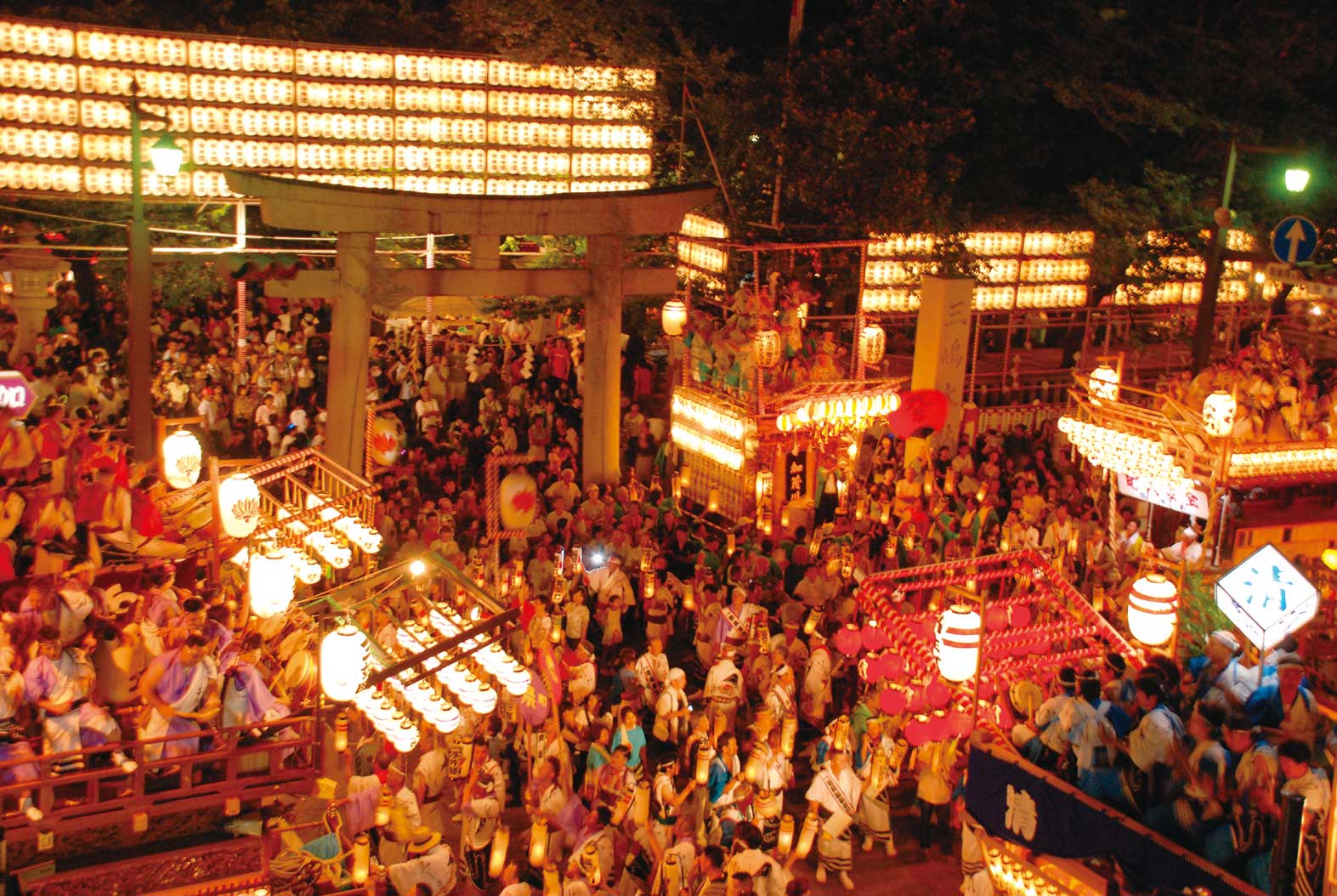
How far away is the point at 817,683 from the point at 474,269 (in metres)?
8.75

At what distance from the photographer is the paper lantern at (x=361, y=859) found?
1080 centimetres

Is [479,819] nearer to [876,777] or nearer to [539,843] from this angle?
[539,843]

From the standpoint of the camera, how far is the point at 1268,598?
10.5 m

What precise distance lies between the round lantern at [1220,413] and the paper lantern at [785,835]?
26.3 ft

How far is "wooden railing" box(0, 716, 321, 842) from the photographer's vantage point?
9.76 metres

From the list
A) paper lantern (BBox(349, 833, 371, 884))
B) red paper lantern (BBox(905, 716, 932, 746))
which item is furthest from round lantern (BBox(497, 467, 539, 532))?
paper lantern (BBox(349, 833, 371, 884))

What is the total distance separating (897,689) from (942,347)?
11197 millimetres

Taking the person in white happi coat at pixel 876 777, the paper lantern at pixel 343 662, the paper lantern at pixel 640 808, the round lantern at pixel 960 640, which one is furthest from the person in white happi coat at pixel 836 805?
the paper lantern at pixel 343 662

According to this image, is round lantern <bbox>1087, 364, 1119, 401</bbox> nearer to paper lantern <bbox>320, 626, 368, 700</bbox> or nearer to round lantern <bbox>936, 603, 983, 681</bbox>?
round lantern <bbox>936, 603, 983, 681</bbox>

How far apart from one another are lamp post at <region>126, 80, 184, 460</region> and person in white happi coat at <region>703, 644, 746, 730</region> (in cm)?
674

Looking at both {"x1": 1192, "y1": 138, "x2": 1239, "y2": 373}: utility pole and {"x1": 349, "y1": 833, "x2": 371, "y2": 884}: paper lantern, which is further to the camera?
{"x1": 1192, "y1": 138, "x2": 1239, "y2": 373}: utility pole

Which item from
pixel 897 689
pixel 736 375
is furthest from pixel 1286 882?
pixel 736 375

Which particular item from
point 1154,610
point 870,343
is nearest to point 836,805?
point 1154,610

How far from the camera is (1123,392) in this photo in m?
23.2
